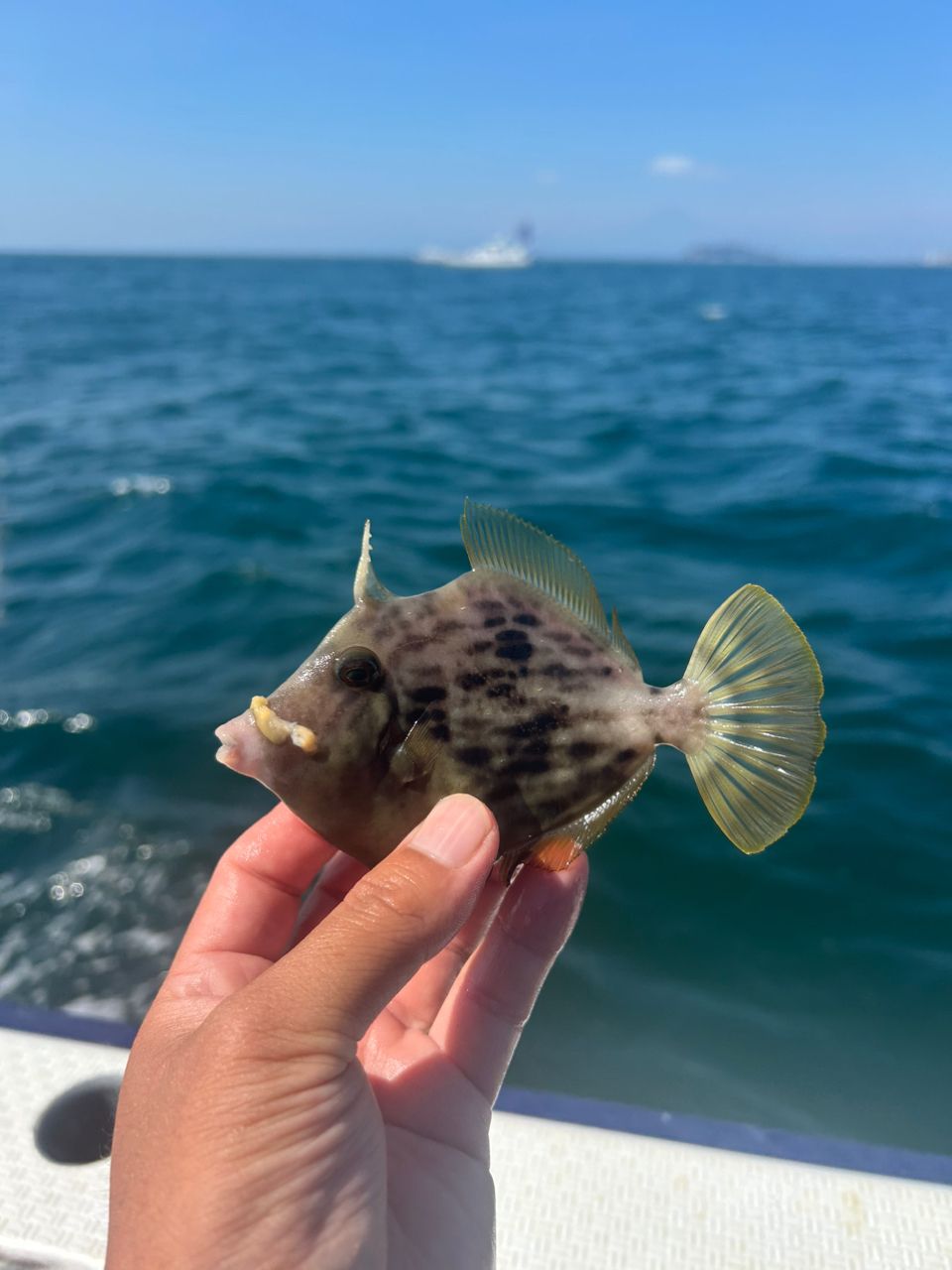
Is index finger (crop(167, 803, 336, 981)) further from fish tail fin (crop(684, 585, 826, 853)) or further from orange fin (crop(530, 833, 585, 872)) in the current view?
fish tail fin (crop(684, 585, 826, 853))

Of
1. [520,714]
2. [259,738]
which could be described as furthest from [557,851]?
[259,738]

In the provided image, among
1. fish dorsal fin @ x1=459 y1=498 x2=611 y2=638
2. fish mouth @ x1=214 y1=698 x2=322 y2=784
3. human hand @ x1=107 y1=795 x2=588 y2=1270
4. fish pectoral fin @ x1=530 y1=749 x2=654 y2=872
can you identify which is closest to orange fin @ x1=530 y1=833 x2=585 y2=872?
fish pectoral fin @ x1=530 y1=749 x2=654 y2=872

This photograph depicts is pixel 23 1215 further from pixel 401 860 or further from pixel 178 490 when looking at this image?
pixel 178 490

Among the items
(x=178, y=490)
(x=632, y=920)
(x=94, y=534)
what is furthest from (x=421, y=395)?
(x=632, y=920)

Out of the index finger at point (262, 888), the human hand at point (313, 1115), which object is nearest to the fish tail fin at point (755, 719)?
the human hand at point (313, 1115)

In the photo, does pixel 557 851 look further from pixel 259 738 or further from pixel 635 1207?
pixel 635 1207

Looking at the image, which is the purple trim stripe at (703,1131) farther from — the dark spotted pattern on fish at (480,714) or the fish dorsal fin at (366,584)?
the fish dorsal fin at (366,584)
